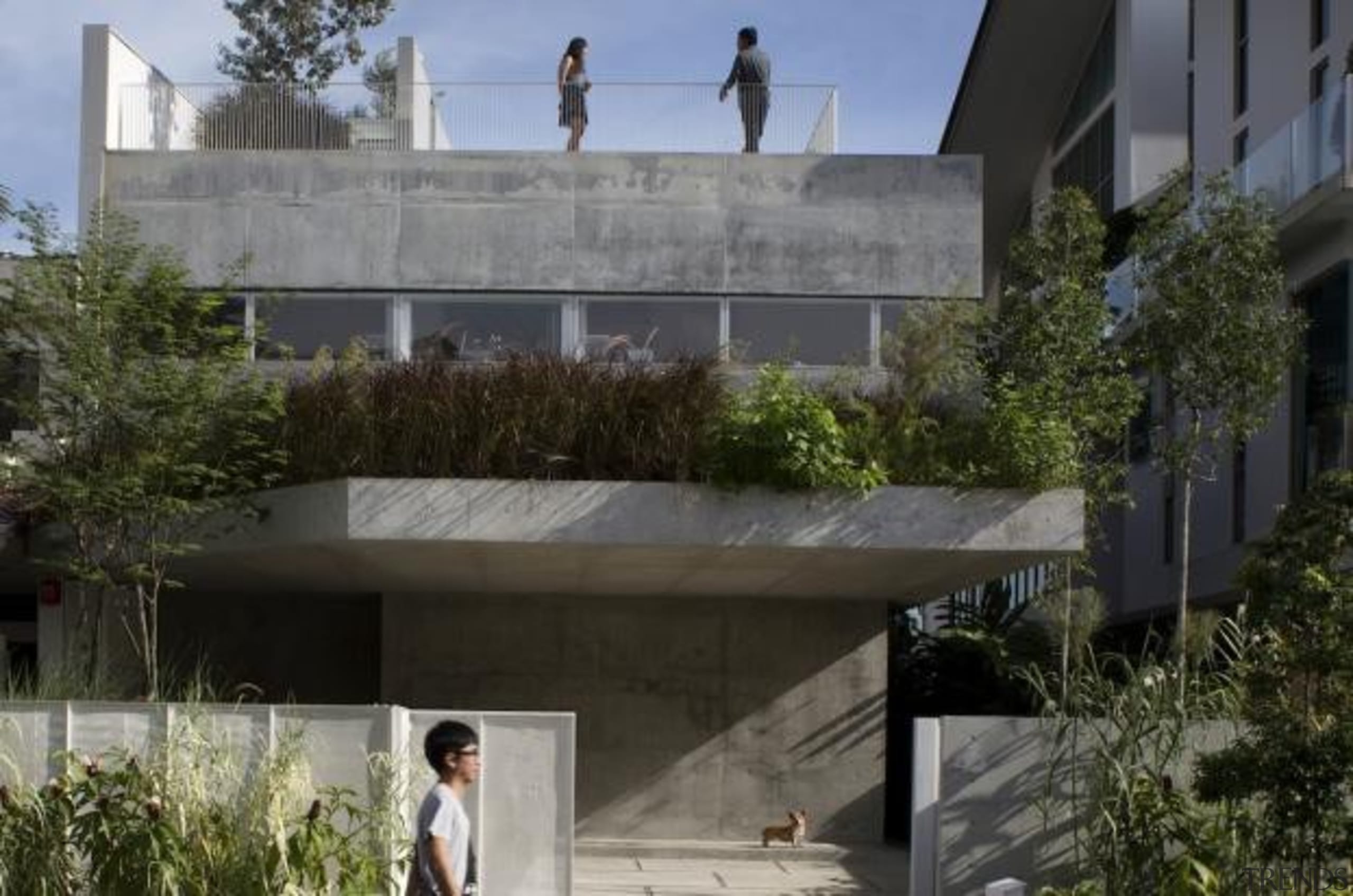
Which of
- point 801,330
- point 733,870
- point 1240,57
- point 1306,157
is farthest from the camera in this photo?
point 1240,57

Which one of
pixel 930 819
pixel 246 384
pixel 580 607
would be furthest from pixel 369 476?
pixel 930 819

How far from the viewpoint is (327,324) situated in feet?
70.6

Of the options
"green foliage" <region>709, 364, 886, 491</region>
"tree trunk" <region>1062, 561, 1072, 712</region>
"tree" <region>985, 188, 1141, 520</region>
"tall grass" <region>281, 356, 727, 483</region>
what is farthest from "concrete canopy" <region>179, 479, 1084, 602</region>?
"tree" <region>985, 188, 1141, 520</region>

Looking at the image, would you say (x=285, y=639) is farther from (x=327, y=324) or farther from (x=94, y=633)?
(x=327, y=324)

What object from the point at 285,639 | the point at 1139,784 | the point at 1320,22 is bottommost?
the point at 285,639

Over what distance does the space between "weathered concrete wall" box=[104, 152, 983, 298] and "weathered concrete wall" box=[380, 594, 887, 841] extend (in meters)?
3.41

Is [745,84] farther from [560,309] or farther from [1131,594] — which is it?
[1131,594]

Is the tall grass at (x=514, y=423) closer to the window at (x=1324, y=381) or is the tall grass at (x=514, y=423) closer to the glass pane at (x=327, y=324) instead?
the glass pane at (x=327, y=324)

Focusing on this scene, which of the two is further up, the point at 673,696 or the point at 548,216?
the point at 548,216

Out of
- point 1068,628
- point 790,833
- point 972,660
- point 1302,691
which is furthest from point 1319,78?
point 1302,691

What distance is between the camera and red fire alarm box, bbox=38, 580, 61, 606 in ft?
77.1

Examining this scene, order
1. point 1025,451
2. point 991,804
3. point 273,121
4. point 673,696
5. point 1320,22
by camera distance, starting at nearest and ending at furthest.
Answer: point 991,804
point 1025,451
point 673,696
point 273,121
point 1320,22

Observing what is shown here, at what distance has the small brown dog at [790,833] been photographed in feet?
68.8

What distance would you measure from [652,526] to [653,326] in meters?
4.34
